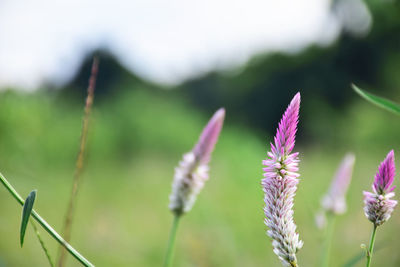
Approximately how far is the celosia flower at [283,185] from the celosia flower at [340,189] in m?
0.48

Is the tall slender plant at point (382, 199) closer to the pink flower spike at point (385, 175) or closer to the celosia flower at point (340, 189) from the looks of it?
the pink flower spike at point (385, 175)

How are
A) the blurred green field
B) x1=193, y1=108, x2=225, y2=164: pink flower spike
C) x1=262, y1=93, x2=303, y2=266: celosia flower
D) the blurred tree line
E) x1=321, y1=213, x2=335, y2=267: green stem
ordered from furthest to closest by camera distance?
1. the blurred tree line
2. the blurred green field
3. x1=321, y1=213, x2=335, y2=267: green stem
4. x1=193, y1=108, x2=225, y2=164: pink flower spike
5. x1=262, y1=93, x2=303, y2=266: celosia flower

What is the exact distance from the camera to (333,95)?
31.6 feet

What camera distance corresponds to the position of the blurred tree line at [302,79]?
8.80m

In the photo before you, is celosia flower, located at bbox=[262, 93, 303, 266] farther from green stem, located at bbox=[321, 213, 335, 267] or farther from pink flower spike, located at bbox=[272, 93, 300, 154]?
green stem, located at bbox=[321, 213, 335, 267]

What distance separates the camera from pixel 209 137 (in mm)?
503

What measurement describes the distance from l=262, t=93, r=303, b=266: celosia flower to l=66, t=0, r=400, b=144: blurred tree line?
7721mm

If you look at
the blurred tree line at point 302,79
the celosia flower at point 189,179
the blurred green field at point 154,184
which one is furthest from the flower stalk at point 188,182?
the blurred tree line at point 302,79

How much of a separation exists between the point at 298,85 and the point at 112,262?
8720 millimetres

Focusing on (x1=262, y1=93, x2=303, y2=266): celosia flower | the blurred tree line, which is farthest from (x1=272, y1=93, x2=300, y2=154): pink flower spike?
the blurred tree line

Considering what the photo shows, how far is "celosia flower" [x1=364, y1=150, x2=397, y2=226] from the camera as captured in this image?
31 centimetres

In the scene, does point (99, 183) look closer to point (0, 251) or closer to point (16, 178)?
point (0, 251)

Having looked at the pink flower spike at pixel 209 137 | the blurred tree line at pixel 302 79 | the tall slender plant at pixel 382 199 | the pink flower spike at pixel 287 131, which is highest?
the blurred tree line at pixel 302 79

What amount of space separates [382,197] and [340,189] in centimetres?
46
